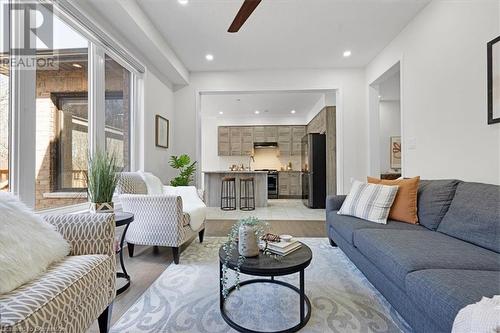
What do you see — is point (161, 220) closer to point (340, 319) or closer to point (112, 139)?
point (112, 139)

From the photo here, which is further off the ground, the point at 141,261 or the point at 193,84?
the point at 193,84

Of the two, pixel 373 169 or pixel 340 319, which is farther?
pixel 373 169

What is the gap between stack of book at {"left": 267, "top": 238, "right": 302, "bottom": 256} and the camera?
1637 millimetres

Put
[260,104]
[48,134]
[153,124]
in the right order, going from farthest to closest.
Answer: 1. [260,104]
2. [153,124]
3. [48,134]

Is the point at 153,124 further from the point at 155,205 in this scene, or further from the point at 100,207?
the point at 100,207

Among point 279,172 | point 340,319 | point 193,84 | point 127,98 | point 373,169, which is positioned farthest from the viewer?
point 279,172

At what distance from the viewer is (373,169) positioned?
4473mm

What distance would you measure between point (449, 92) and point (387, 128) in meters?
3.95

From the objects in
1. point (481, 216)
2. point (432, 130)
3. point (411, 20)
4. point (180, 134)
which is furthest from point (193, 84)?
point (481, 216)

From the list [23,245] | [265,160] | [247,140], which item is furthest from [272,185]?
[23,245]

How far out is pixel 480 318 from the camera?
847 millimetres

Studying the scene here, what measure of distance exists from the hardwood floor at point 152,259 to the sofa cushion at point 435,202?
158 cm

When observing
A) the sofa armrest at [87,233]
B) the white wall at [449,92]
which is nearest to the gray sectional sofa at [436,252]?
the white wall at [449,92]

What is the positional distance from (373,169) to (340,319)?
346cm
